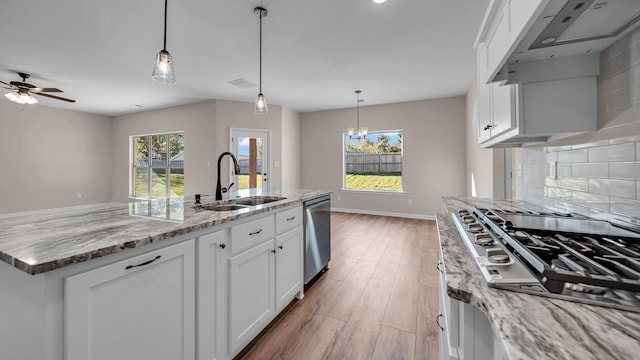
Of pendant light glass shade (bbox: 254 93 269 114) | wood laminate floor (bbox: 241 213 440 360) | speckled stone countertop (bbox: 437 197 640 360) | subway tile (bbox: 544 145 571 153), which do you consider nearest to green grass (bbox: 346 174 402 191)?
wood laminate floor (bbox: 241 213 440 360)

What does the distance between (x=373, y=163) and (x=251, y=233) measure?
188 inches

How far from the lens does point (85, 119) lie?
6.45m

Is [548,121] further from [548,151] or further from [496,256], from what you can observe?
[496,256]

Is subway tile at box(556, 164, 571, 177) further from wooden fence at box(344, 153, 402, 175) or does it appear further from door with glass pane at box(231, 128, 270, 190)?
door with glass pane at box(231, 128, 270, 190)

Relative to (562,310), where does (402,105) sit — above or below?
above

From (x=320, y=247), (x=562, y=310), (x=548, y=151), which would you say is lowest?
(x=320, y=247)

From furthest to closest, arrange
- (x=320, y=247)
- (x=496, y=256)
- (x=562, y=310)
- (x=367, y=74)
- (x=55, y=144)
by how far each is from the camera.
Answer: (x=55, y=144)
(x=367, y=74)
(x=320, y=247)
(x=496, y=256)
(x=562, y=310)

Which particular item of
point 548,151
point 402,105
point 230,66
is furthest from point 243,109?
point 548,151

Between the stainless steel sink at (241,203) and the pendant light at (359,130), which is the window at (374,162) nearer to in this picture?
the pendant light at (359,130)

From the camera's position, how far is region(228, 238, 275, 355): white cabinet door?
1.38 m

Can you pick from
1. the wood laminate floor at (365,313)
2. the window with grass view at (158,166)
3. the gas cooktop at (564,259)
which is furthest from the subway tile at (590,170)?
the window with grass view at (158,166)

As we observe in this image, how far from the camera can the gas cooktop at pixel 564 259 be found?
0.52 metres

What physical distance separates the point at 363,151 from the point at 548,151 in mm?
4453

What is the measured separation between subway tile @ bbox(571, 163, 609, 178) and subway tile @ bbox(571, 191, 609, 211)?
0.09 m
